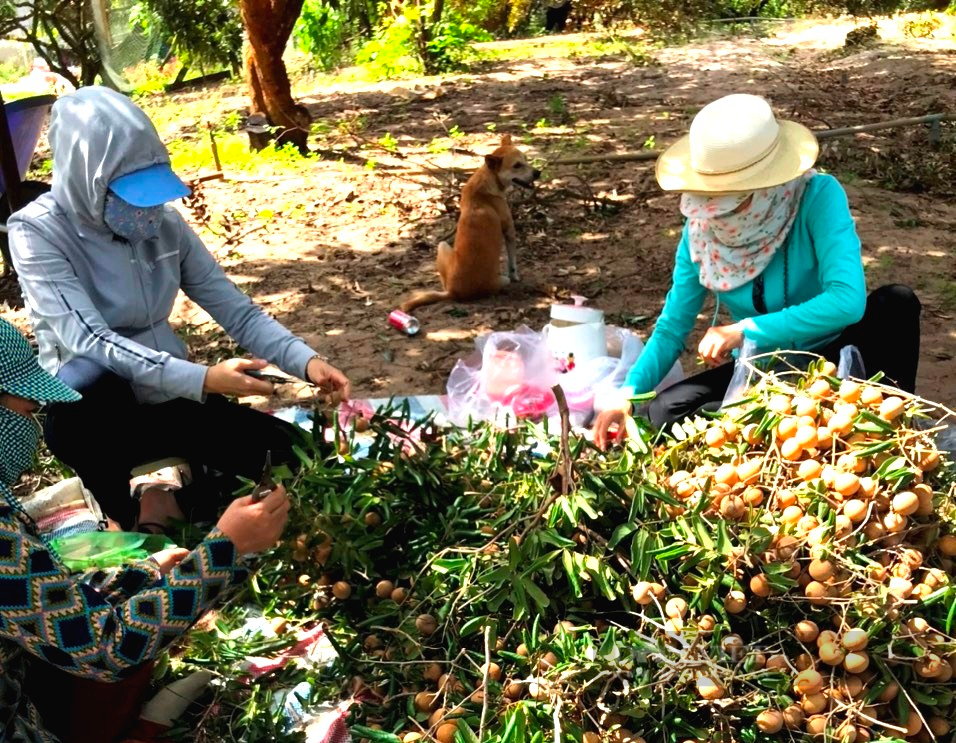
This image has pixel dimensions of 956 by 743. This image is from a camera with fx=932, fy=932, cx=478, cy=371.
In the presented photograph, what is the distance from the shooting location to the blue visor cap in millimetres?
2637

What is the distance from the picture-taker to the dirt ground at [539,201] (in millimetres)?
4719

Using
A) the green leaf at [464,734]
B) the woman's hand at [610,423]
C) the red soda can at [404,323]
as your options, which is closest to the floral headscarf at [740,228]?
the woman's hand at [610,423]

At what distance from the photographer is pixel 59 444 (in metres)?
2.81

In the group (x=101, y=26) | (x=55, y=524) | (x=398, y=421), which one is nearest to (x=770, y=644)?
(x=398, y=421)

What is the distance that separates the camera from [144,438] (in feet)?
9.56

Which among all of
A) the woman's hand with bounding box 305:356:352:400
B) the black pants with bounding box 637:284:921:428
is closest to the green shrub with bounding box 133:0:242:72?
the woman's hand with bounding box 305:356:352:400

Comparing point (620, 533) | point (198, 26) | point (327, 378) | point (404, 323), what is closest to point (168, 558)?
point (327, 378)

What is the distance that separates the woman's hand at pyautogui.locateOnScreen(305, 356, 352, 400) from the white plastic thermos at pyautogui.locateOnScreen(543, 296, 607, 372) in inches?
49.7

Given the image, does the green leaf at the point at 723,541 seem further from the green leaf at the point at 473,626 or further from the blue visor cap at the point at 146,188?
the blue visor cap at the point at 146,188

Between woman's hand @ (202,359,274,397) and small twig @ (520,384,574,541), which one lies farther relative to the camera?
woman's hand @ (202,359,274,397)

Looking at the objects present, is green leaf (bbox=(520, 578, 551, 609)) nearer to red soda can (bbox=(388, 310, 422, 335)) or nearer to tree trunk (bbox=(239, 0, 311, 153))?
red soda can (bbox=(388, 310, 422, 335))

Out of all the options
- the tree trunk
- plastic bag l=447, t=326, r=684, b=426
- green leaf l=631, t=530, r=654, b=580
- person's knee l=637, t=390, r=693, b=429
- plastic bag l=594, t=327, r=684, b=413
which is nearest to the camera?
green leaf l=631, t=530, r=654, b=580

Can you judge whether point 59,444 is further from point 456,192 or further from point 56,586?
point 456,192

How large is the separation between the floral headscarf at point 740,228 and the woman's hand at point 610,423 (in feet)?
1.94
